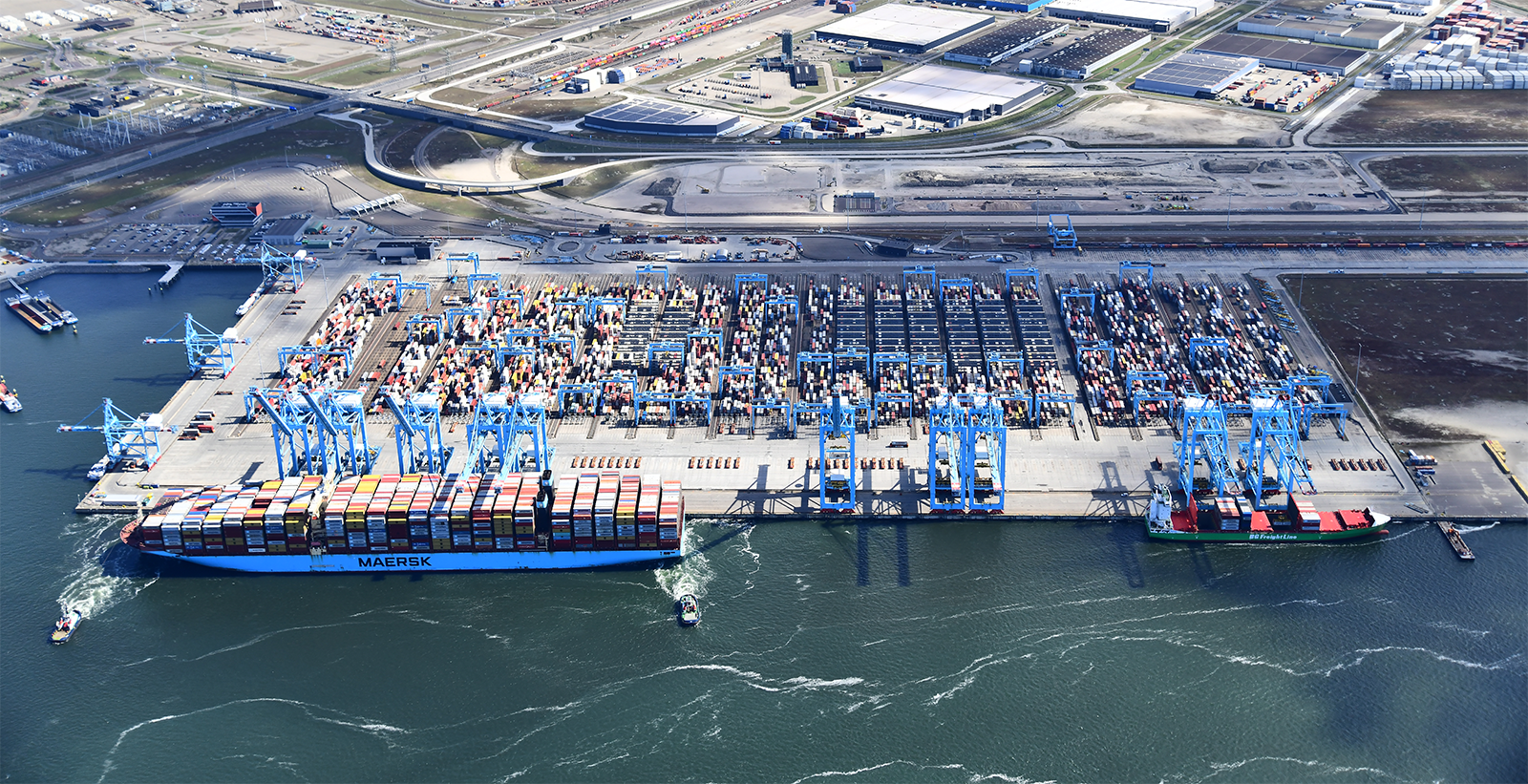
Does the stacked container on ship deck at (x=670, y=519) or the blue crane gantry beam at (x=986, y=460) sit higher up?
the blue crane gantry beam at (x=986, y=460)

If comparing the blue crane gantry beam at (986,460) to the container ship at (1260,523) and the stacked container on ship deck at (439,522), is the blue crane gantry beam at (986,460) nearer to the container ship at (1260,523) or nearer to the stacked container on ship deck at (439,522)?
the container ship at (1260,523)

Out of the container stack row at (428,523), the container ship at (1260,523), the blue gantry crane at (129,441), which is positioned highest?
the blue gantry crane at (129,441)

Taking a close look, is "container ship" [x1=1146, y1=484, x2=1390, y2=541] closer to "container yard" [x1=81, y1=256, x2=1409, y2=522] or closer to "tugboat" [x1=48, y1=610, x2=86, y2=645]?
"container yard" [x1=81, y1=256, x2=1409, y2=522]

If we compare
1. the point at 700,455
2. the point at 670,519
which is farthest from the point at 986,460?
the point at 670,519

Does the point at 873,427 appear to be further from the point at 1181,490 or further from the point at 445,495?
the point at 445,495

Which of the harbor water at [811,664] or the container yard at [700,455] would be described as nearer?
the harbor water at [811,664]

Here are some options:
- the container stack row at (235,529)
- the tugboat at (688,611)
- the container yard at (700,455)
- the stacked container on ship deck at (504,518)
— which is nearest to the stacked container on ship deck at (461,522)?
the container yard at (700,455)

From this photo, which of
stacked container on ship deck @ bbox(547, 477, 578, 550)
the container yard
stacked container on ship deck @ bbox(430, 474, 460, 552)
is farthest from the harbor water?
the container yard
